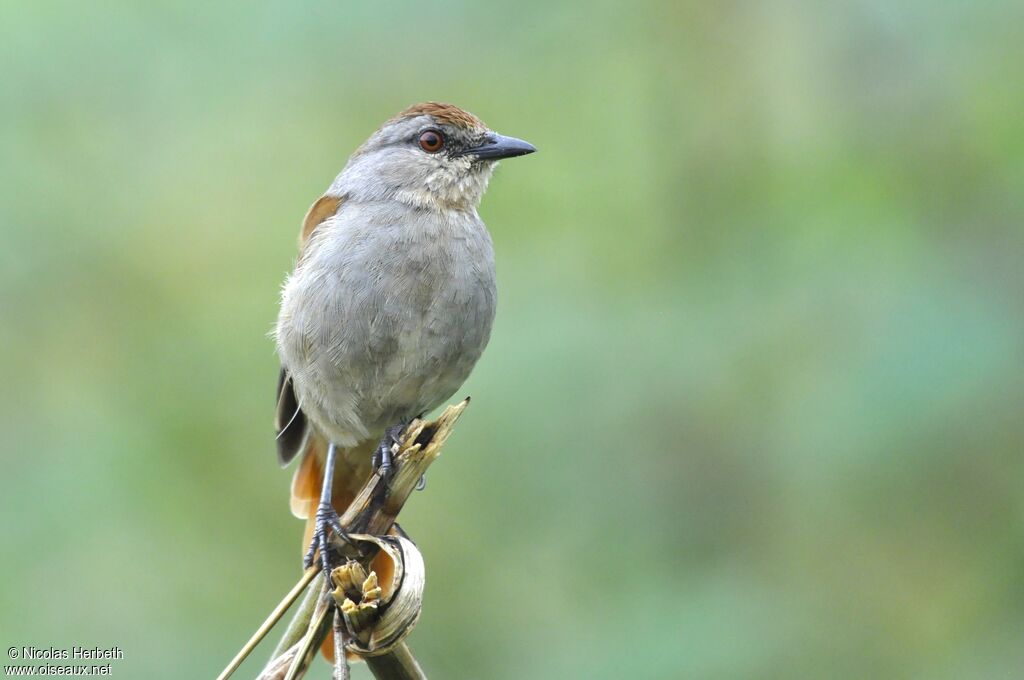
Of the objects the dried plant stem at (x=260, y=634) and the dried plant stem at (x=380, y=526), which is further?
the dried plant stem at (x=380, y=526)

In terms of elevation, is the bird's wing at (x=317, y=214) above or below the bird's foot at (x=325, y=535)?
above

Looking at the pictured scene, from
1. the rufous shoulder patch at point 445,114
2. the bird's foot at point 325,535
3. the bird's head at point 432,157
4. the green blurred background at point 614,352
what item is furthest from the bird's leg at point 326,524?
the rufous shoulder patch at point 445,114

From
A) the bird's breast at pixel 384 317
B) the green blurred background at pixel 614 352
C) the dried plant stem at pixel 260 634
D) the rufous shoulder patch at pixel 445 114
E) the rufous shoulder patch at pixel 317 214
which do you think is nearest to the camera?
the dried plant stem at pixel 260 634

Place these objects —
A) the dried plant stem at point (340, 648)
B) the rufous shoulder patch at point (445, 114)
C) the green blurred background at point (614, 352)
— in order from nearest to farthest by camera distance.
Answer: the dried plant stem at point (340, 648)
the green blurred background at point (614, 352)
the rufous shoulder patch at point (445, 114)

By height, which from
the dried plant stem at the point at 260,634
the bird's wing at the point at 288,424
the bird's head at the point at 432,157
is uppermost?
the bird's head at the point at 432,157

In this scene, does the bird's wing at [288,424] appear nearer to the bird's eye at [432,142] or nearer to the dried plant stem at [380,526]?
the bird's eye at [432,142]

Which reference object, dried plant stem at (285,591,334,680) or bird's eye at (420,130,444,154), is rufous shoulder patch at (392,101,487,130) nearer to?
bird's eye at (420,130,444,154)


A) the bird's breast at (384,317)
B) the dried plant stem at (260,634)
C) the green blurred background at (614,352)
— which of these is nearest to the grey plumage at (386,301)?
the bird's breast at (384,317)

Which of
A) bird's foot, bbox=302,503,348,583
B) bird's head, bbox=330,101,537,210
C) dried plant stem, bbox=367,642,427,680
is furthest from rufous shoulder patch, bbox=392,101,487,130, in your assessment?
dried plant stem, bbox=367,642,427,680
